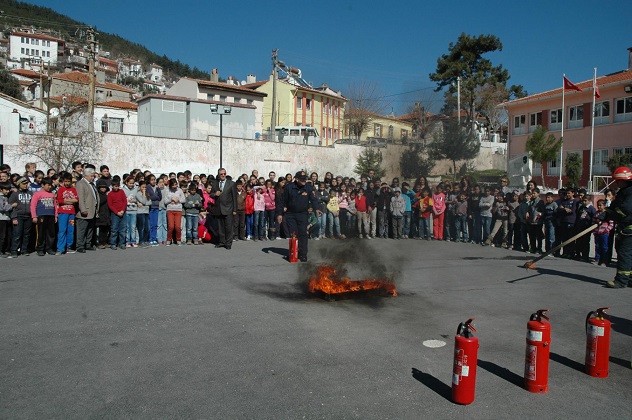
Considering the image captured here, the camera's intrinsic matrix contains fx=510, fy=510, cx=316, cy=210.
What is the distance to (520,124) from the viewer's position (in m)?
41.8

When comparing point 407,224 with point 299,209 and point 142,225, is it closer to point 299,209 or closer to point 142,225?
point 299,209

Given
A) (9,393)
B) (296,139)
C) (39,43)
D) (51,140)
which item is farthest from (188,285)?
(39,43)

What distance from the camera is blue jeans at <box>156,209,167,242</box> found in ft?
48.0

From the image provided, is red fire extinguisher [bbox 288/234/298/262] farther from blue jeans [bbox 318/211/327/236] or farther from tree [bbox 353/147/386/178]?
tree [bbox 353/147/386/178]

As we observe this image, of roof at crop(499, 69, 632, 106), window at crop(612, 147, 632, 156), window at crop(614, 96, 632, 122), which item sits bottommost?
window at crop(612, 147, 632, 156)

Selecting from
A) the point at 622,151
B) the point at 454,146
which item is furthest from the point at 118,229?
the point at 622,151

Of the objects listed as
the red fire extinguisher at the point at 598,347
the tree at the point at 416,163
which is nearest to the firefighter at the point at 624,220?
the red fire extinguisher at the point at 598,347

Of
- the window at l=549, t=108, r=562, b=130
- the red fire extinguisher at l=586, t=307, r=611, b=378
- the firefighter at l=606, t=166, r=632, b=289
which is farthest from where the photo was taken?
the window at l=549, t=108, r=562, b=130

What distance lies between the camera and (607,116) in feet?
113

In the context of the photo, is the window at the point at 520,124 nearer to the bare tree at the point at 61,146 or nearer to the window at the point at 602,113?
the window at the point at 602,113

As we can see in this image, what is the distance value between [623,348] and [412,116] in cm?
6234

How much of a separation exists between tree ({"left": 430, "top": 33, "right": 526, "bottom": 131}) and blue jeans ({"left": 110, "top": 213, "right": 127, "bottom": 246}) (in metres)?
42.9

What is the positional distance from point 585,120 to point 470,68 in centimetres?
1737

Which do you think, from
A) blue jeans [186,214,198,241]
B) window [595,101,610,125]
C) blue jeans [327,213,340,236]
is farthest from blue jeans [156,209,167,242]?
window [595,101,610,125]
